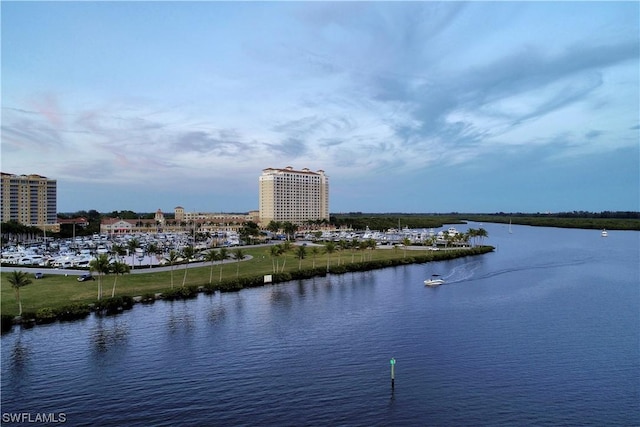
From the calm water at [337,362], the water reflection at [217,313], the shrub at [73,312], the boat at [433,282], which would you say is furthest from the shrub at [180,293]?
the boat at [433,282]

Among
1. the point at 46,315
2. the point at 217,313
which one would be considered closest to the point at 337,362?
the point at 217,313

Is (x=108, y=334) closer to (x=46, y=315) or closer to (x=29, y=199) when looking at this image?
(x=46, y=315)

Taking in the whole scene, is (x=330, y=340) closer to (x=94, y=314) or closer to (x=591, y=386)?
(x=591, y=386)

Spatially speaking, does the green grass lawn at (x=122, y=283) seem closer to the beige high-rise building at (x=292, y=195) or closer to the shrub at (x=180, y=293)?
the shrub at (x=180, y=293)

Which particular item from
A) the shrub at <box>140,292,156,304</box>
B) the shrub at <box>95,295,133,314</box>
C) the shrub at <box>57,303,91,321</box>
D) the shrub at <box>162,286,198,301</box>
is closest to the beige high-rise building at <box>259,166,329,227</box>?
the shrub at <box>162,286,198,301</box>

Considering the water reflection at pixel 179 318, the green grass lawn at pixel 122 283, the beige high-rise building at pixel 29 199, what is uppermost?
the beige high-rise building at pixel 29 199
